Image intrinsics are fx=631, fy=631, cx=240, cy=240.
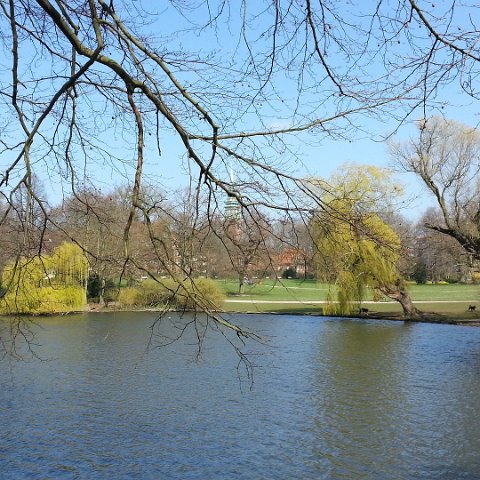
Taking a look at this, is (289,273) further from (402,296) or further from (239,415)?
(402,296)

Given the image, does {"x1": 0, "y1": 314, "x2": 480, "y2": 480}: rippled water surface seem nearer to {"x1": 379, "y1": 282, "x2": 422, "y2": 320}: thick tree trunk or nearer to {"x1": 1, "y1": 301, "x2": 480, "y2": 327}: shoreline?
{"x1": 1, "y1": 301, "x2": 480, "y2": 327}: shoreline

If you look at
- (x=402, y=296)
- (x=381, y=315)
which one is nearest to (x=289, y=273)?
(x=402, y=296)

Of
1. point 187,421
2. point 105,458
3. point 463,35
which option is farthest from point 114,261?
point 187,421

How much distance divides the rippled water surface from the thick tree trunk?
27.5ft

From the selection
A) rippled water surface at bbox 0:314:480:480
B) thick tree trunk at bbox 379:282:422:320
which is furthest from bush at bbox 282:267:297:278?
thick tree trunk at bbox 379:282:422:320

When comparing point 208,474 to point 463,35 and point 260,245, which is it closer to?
point 260,245

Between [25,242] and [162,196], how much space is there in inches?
29.0

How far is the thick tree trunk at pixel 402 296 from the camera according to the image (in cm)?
2467

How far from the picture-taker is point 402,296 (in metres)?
25.1

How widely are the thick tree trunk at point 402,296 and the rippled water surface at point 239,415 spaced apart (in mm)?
8394

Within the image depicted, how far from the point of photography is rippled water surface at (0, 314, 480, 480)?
7551mm

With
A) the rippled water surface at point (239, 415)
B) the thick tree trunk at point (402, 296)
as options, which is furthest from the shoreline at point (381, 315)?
the rippled water surface at point (239, 415)

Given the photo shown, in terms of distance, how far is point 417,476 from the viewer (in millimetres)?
7324

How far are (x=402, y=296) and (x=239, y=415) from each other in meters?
16.9
